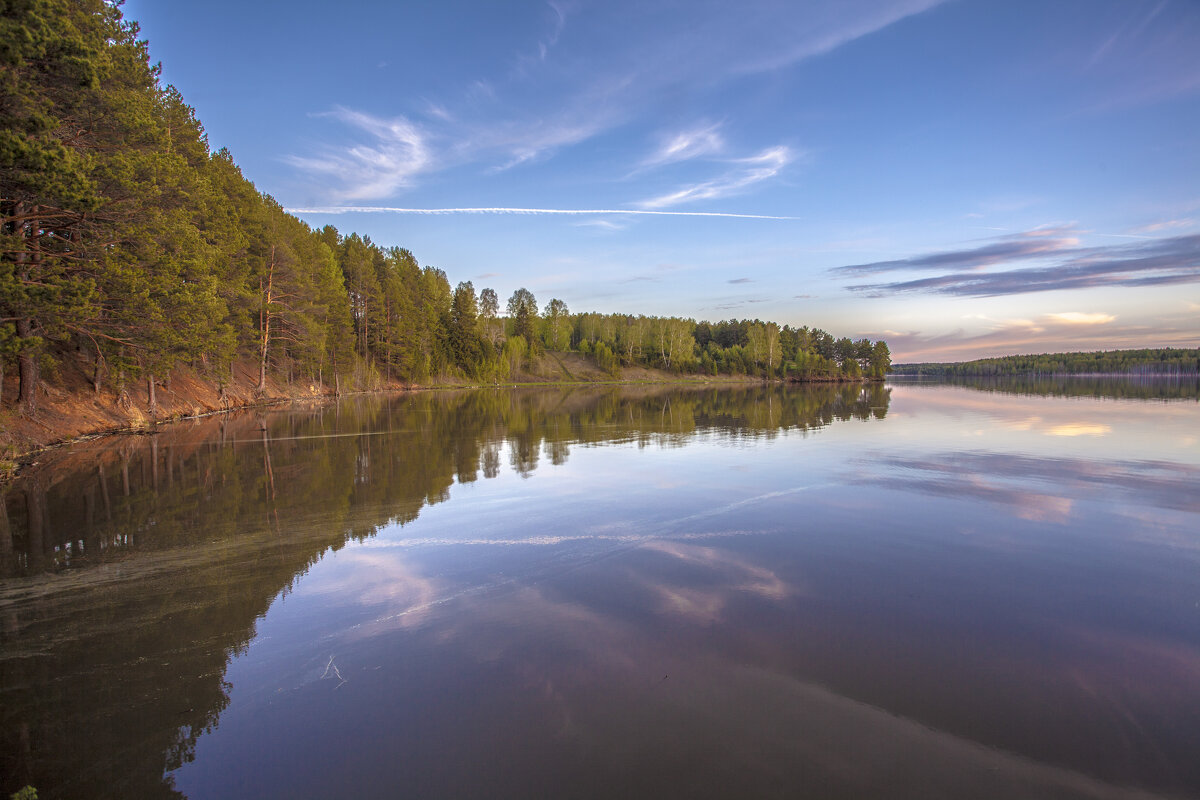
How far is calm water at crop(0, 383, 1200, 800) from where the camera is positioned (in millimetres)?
3830

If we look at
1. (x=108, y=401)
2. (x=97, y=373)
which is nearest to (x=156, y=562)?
(x=97, y=373)

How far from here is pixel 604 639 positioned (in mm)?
5516

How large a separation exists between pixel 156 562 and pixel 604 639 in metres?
6.24

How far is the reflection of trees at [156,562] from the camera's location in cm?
420

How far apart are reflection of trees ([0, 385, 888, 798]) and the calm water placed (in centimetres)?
4

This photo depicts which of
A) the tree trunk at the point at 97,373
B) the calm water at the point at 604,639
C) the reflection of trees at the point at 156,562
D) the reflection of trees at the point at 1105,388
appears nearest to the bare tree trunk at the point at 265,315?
the tree trunk at the point at 97,373

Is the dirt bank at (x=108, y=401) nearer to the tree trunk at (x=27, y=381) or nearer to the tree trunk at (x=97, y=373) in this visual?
the tree trunk at (x=97, y=373)

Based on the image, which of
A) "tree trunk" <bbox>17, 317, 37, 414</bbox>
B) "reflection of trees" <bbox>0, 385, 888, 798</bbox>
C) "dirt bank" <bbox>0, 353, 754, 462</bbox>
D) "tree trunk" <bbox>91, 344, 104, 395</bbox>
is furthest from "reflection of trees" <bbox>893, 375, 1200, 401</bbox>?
"tree trunk" <bbox>17, 317, 37, 414</bbox>

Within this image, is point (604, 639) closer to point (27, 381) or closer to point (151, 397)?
point (27, 381)

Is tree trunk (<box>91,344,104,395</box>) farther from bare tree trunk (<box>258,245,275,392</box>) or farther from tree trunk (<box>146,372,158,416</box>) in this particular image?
bare tree trunk (<box>258,245,275,392</box>)

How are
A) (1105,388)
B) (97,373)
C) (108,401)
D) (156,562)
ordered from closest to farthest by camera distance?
(156,562) → (97,373) → (108,401) → (1105,388)

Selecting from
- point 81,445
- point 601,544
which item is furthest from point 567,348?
point 601,544

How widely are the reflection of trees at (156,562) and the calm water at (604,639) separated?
43 millimetres

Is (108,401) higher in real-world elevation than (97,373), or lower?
lower
